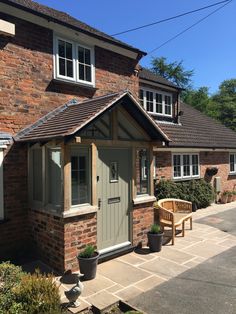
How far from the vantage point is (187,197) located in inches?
525

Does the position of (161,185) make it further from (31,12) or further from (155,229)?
(31,12)

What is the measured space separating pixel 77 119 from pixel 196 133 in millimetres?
10878

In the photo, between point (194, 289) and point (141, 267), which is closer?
point (194, 289)

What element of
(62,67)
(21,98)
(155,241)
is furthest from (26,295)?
(62,67)

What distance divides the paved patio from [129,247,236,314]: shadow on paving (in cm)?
22

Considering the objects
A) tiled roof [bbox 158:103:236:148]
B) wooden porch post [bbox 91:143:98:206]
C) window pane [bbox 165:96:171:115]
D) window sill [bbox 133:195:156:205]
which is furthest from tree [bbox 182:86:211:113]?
wooden porch post [bbox 91:143:98:206]

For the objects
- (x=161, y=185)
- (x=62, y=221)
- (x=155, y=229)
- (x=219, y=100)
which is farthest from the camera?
(x=219, y=100)

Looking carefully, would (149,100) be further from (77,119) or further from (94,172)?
(77,119)

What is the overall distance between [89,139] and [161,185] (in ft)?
20.9

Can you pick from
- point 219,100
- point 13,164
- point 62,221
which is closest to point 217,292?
point 62,221

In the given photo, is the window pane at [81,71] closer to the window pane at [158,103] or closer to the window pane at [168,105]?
the window pane at [158,103]

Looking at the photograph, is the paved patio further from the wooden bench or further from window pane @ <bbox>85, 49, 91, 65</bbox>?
window pane @ <bbox>85, 49, 91, 65</bbox>

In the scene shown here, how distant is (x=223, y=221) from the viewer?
1141cm

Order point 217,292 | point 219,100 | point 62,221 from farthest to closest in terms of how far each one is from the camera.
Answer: point 219,100
point 62,221
point 217,292
